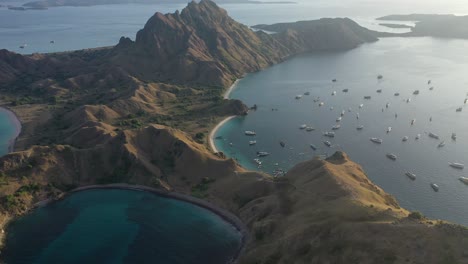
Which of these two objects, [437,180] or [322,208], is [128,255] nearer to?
[322,208]

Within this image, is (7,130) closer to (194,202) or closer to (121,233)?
(121,233)

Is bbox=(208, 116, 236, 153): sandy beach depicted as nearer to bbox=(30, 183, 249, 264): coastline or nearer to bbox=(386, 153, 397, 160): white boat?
bbox=(30, 183, 249, 264): coastline

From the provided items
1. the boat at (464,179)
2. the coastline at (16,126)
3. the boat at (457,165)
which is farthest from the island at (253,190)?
the boat at (457,165)

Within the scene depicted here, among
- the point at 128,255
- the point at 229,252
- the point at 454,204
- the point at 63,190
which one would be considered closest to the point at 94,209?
the point at 63,190

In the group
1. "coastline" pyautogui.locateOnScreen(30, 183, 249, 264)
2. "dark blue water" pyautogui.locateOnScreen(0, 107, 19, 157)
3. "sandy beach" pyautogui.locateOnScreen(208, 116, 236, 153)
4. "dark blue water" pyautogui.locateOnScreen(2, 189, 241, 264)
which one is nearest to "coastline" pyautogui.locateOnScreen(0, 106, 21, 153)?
"dark blue water" pyautogui.locateOnScreen(0, 107, 19, 157)

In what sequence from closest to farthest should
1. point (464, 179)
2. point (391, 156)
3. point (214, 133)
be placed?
point (464, 179), point (391, 156), point (214, 133)

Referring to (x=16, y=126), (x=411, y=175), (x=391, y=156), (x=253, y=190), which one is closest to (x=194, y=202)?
(x=253, y=190)
